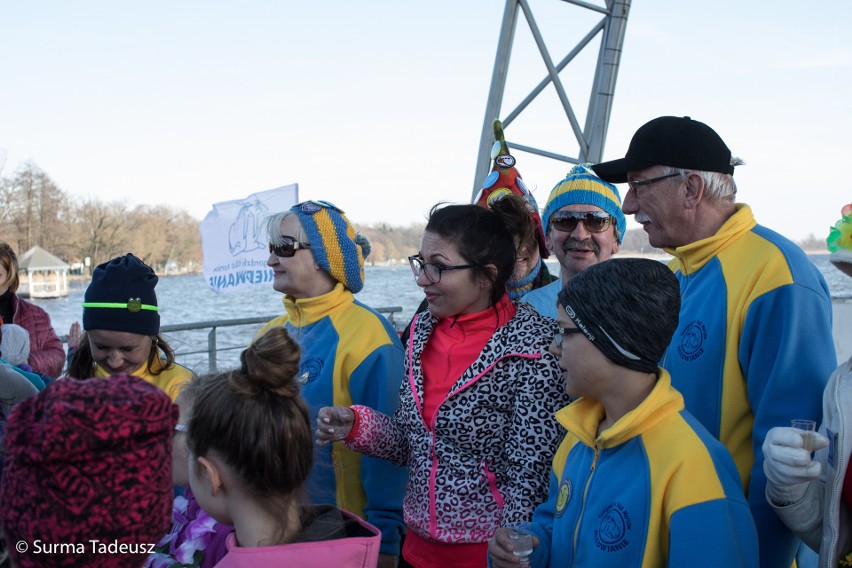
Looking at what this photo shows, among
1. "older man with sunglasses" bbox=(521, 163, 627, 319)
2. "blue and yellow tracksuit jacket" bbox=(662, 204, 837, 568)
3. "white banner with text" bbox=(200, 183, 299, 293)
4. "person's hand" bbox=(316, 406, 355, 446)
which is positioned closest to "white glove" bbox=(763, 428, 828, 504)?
"blue and yellow tracksuit jacket" bbox=(662, 204, 837, 568)

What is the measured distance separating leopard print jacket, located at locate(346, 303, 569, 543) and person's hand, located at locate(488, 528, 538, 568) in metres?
0.22

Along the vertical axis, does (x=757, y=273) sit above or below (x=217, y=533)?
above

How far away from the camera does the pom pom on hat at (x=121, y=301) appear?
9.56 feet

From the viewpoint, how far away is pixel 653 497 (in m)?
1.81

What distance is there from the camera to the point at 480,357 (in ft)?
8.01

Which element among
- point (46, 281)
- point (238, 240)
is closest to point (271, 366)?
point (238, 240)

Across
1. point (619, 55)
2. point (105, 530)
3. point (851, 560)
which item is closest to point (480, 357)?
point (851, 560)

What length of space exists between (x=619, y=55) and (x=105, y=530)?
6.44 metres

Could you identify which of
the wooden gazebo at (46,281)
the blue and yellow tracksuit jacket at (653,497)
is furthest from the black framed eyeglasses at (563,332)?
the wooden gazebo at (46,281)

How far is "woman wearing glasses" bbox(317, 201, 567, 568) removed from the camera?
2.34m

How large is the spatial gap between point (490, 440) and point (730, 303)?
0.83 meters

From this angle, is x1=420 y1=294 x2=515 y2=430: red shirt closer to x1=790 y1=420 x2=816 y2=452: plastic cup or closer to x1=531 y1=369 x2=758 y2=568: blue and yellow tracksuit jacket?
x1=531 y1=369 x2=758 y2=568: blue and yellow tracksuit jacket

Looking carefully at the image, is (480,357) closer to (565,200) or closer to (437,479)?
(437,479)

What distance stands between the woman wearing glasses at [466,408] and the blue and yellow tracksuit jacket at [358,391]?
0.20m
